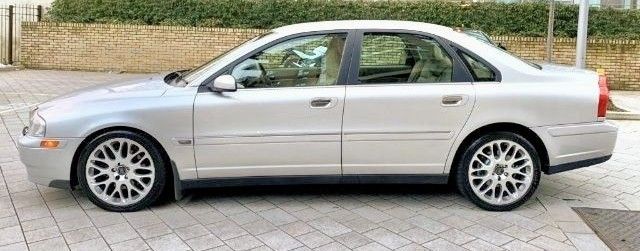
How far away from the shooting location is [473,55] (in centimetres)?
473

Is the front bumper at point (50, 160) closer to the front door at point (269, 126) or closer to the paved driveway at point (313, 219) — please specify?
the paved driveway at point (313, 219)

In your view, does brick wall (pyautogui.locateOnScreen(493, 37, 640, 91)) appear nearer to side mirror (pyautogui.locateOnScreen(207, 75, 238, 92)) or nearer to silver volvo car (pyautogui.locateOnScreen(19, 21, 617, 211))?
silver volvo car (pyautogui.locateOnScreen(19, 21, 617, 211))

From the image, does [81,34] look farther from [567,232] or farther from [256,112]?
[567,232]

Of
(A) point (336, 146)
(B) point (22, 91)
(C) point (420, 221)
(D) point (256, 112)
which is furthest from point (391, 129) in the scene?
(B) point (22, 91)

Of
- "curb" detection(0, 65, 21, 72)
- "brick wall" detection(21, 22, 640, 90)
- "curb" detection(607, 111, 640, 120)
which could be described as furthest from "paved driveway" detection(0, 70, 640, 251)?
"curb" detection(0, 65, 21, 72)

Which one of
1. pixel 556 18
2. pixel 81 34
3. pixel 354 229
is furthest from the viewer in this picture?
pixel 81 34

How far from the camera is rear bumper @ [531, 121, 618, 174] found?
4656mm

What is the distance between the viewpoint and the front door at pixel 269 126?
449 centimetres

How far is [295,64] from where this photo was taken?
187 inches

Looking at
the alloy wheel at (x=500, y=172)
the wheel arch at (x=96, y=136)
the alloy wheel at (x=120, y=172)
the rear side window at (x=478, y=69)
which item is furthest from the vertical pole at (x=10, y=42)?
the alloy wheel at (x=500, y=172)

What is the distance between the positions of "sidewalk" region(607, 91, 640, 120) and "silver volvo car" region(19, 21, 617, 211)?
569cm

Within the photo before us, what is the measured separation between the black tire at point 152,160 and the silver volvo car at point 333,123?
10mm

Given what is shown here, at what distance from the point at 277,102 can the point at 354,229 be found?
1083 millimetres

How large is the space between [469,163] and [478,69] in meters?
0.73
